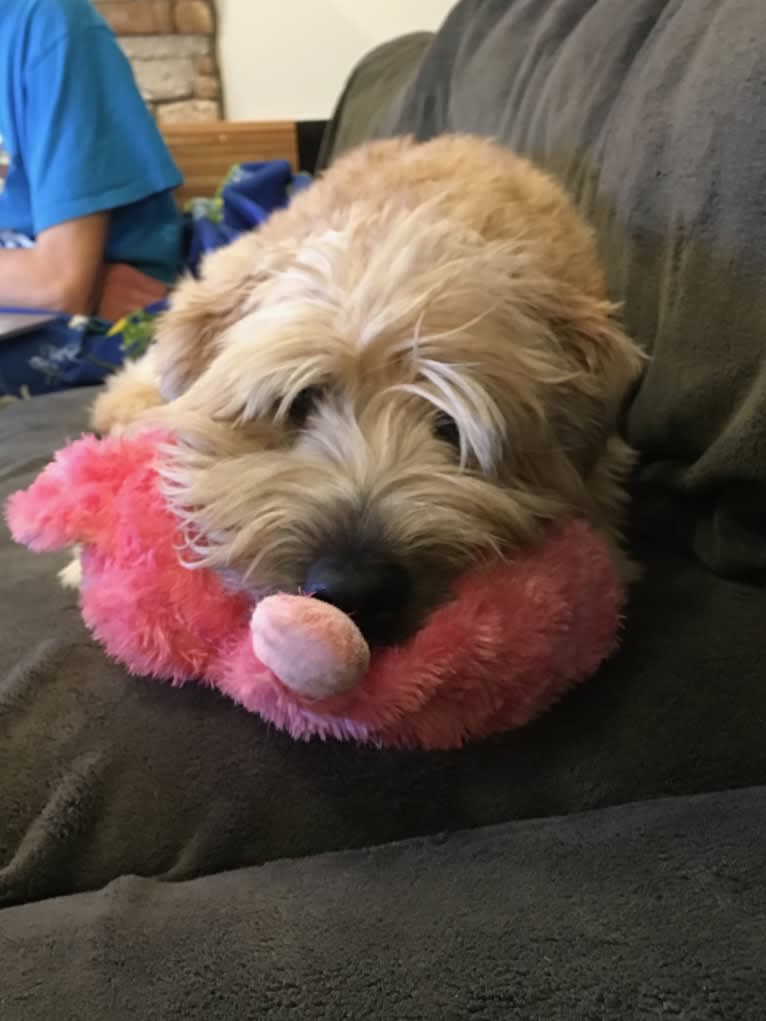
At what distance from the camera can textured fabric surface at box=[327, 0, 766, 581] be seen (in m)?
1.12

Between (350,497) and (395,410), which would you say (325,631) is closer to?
(350,497)

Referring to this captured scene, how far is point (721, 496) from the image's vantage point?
1.20 meters

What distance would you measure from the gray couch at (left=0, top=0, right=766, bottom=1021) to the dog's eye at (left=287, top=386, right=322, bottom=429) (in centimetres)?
36

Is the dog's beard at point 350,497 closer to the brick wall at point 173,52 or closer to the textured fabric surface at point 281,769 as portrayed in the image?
the textured fabric surface at point 281,769

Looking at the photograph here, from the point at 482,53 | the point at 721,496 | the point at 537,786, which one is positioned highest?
the point at 482,53

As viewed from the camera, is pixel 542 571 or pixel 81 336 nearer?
pixel 542 571

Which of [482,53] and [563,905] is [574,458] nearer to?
[563,905]

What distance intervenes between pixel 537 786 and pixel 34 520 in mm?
614

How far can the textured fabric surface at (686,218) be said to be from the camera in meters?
1.12

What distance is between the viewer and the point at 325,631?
35.3 inches

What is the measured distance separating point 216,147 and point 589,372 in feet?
9.94

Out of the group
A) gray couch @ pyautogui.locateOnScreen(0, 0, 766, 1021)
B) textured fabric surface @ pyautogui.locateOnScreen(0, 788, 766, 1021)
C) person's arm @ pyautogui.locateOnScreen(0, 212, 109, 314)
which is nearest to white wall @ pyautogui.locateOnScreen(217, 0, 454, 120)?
person's arm @ pyautogui.locateOnScreen(0, 212, 109, 314)

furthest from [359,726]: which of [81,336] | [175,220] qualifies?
[175,220]

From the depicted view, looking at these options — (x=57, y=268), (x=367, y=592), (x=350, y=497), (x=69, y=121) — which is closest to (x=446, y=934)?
(x=367, y=592)
